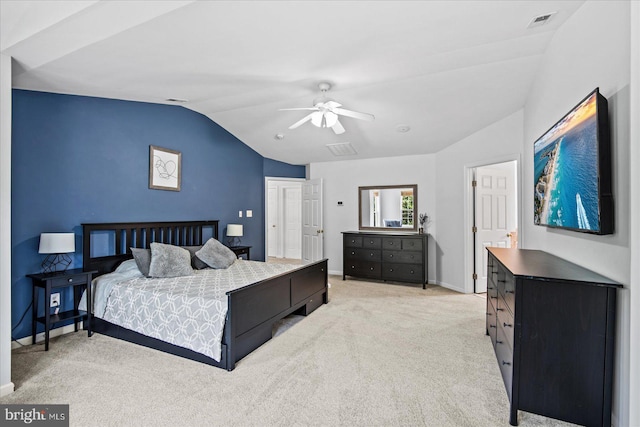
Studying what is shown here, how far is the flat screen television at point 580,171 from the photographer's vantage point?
1.76 m

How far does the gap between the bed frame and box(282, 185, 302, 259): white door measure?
12.0ft

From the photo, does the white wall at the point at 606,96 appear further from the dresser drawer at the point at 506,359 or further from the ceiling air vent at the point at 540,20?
the dresser drawer at the point at 506,359

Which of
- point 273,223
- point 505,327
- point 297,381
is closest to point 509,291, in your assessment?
point 505,327

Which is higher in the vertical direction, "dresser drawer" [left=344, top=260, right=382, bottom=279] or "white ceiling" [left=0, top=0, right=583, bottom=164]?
"white ceiling" [left=0, top=0, right=583, bottom=164]

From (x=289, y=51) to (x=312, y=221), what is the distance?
14.0 ft

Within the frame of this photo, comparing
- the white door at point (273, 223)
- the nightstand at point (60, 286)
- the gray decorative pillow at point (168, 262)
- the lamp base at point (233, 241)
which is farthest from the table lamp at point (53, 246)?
the white door at point (273, 223)

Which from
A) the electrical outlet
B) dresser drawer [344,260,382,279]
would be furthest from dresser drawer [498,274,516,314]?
the electrical outlet

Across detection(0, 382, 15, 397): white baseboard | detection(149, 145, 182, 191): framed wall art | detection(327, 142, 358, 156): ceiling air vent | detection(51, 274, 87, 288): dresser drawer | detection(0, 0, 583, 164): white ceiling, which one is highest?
detection(0, 0, 583, 164): white ceiling

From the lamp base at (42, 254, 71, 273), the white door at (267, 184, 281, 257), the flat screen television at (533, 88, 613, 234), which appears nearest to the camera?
the flat screen television at (533, 88, 613, 234)

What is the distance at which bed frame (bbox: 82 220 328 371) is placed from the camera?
266cm

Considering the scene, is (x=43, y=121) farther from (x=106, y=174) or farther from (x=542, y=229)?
(x=542, y=229)

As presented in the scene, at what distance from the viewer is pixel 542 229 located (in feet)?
10.0

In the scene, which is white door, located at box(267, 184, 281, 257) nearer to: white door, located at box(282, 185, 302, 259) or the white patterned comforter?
white door, located at box(282, 185, 302, 259)

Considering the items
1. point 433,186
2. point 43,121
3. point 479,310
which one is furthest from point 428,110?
point 43,121
